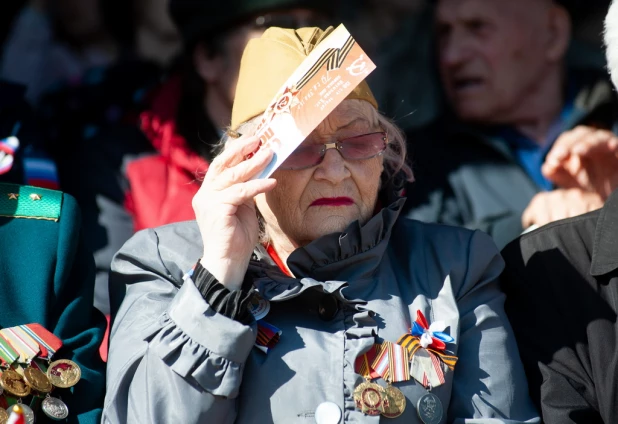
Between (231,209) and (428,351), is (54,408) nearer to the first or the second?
(231,209)

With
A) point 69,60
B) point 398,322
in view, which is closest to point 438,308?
point 398,322

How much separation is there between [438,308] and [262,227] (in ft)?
1.91

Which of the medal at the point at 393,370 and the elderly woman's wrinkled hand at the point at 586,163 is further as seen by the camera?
the elderly woman's wrinkled hand at the point at 586,163

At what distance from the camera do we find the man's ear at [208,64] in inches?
174

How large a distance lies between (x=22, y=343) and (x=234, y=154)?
0.73 meters

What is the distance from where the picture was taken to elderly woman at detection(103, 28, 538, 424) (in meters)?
2.51

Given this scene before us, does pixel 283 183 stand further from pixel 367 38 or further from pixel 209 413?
pixel 367 38

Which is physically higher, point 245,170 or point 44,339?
point 245,170

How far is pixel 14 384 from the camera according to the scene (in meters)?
2.62

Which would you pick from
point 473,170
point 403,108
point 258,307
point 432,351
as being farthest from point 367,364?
point 403,108

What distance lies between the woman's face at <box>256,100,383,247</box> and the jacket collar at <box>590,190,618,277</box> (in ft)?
2.09

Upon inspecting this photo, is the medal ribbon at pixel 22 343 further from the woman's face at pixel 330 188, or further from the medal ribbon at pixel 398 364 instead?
the medal ribbon at pixel 398 364

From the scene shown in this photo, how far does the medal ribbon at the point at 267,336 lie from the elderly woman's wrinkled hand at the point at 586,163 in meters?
1.38

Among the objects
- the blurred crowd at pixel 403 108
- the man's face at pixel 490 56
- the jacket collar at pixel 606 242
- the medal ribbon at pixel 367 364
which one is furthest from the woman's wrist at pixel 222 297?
the man's face at pixel 490 56
